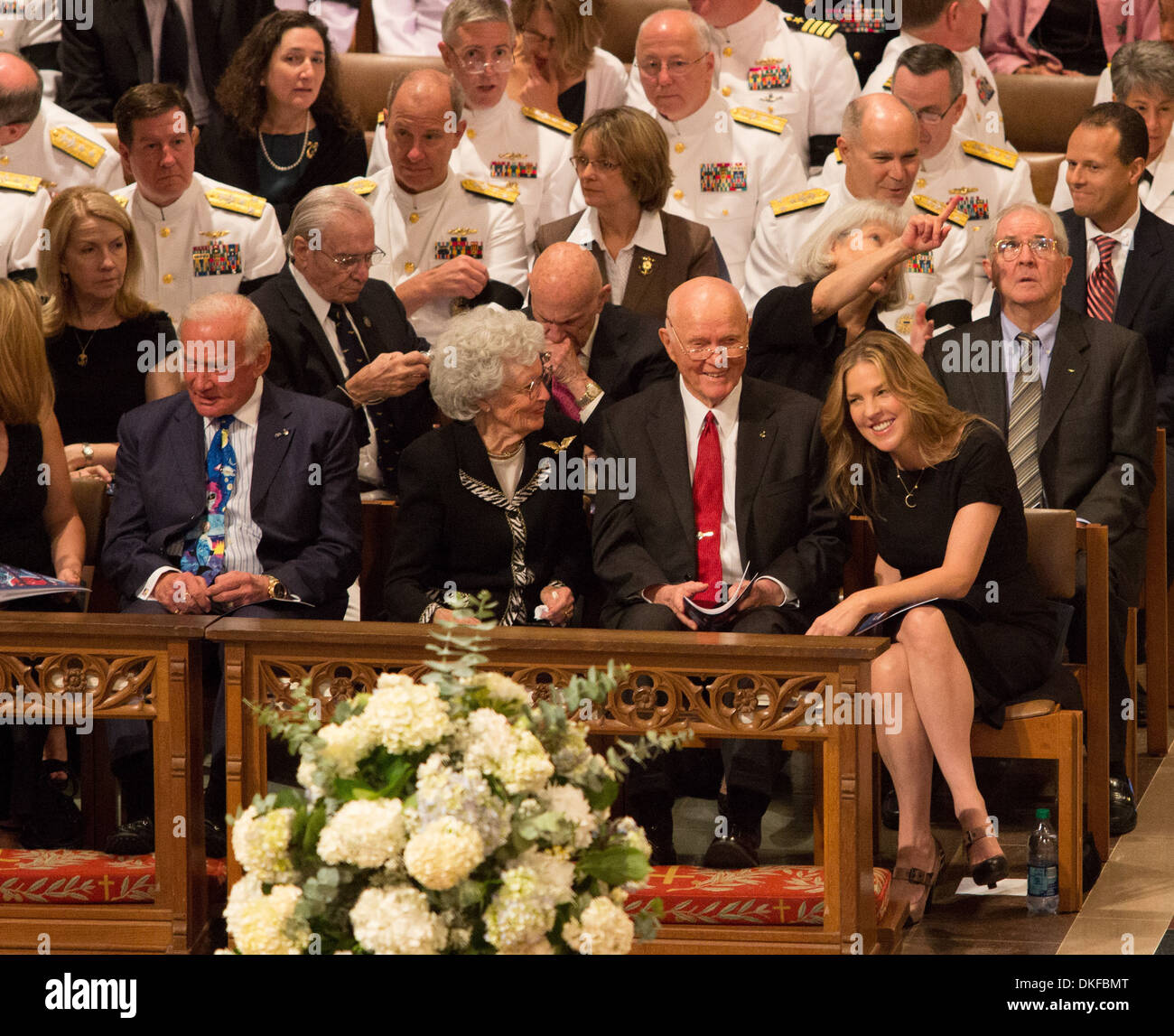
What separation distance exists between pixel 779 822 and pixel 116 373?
6.85 feet

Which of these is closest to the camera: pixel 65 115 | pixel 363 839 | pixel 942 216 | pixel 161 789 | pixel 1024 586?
pixel 363 839

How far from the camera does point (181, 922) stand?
3482mm

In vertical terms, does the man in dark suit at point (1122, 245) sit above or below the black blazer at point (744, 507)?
above

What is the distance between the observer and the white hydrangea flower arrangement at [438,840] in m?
2.07

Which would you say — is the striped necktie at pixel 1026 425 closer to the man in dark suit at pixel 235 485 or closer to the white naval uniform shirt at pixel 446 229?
the white naval uniform shirt at pixel 446 229

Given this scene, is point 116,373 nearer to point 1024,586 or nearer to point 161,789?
point 161,789

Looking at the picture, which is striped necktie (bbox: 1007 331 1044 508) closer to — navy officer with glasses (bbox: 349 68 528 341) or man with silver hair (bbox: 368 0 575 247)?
navy officer with glasses (bbox: 349 68 528 341)

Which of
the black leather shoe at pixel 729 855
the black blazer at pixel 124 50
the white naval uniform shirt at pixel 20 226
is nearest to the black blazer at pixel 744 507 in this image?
the black leather shoe at pixel 729 855

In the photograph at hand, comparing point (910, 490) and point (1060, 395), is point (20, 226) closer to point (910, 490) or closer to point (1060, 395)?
point (910, 490)

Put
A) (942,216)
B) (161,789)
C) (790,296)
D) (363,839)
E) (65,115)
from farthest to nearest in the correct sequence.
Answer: (65,115) < (790,296) < (942,216) < (161,789) < (363,839)

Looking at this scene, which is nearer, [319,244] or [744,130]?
[319,244]

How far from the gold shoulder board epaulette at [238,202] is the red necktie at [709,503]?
5.72ft

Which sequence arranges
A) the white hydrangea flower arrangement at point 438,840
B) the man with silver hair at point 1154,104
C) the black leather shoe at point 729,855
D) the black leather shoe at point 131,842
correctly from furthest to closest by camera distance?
the man with silver hair at point 1154,104, the black leather shoe at point 729,855, the black leather shoe at point 131,842, the white hydrangea flower arrangement at point 438,840

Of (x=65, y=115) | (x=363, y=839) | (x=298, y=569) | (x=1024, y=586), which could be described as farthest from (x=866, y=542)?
(x=65, y=115)
